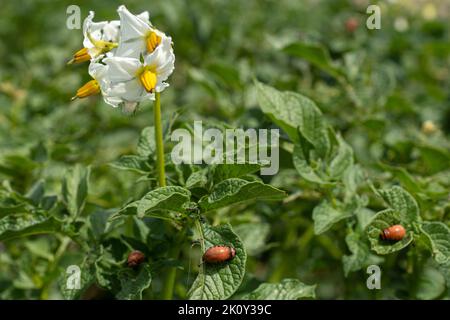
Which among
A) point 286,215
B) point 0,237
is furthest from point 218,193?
point 286,215

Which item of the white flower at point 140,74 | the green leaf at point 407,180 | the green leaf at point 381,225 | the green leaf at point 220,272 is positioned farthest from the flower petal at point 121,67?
the green leaf at point 407,180

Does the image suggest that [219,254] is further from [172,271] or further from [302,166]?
[302,166]

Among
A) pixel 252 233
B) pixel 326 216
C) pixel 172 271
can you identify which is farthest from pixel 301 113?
pixel 172 271

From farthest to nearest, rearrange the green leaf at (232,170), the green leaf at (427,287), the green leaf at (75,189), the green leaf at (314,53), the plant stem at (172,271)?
1. the green leaf at (314,53)
2. the green leaf at (427,287)
3. the green leaf at (75,189)
4. the plant stem at (172,271)
5. the green leaf at (232,170)

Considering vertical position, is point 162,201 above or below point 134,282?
above

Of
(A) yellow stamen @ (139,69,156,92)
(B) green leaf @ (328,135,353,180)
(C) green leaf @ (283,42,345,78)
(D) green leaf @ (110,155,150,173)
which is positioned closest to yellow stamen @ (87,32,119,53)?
Answer: (A) yellow stamen @ (139,69,156,92)

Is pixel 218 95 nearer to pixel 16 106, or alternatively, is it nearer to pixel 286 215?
pixel 286 215

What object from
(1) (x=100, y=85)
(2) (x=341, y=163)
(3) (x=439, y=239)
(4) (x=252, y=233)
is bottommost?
(4) (x=252, y=233)

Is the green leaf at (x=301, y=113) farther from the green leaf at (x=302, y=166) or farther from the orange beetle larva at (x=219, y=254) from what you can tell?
the orange beetle larva at (x=219, y=254)
